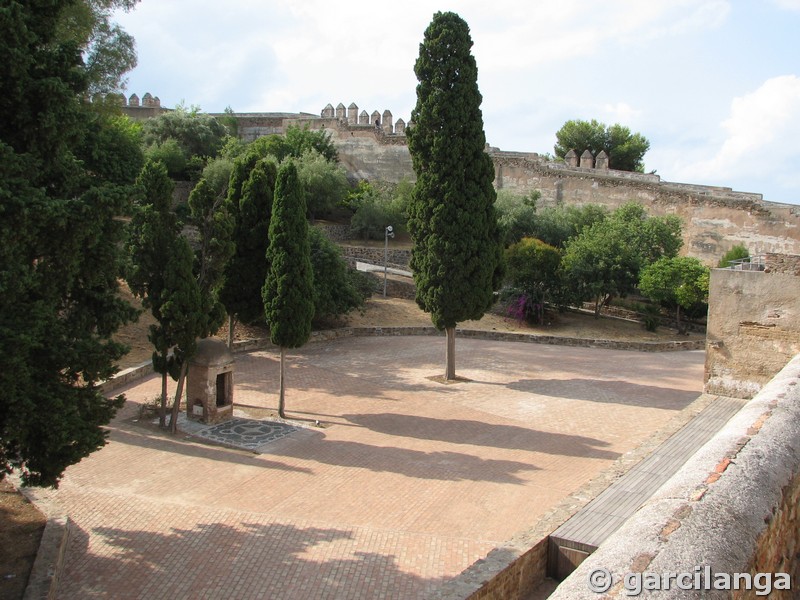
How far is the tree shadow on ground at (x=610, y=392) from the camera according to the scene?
670 inches

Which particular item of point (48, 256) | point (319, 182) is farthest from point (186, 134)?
point (48, 256)

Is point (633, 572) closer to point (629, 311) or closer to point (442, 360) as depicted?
point (442, 360)

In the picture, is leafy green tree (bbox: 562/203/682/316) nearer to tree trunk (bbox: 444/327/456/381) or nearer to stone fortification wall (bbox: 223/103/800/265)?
stone fortification wall (bbox: 223/103/800/265)

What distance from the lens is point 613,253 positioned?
28516mm

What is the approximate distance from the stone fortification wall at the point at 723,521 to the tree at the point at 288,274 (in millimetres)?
10612

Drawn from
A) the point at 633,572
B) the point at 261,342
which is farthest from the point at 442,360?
the point at 633,572

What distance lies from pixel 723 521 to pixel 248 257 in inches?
643

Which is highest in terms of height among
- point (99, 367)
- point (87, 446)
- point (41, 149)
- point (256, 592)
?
point (41, 149)

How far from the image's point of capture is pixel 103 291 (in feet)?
29.7

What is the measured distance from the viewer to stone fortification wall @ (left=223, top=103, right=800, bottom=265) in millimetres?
31562

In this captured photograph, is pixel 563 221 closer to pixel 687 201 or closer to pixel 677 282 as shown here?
pixel 687 201

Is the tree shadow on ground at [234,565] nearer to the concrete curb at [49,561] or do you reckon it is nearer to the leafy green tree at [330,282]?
the concrete curb at [49,561]

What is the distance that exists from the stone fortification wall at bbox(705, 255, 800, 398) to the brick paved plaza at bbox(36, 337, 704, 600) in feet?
5.18

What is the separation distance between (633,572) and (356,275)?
23326 millimetres
